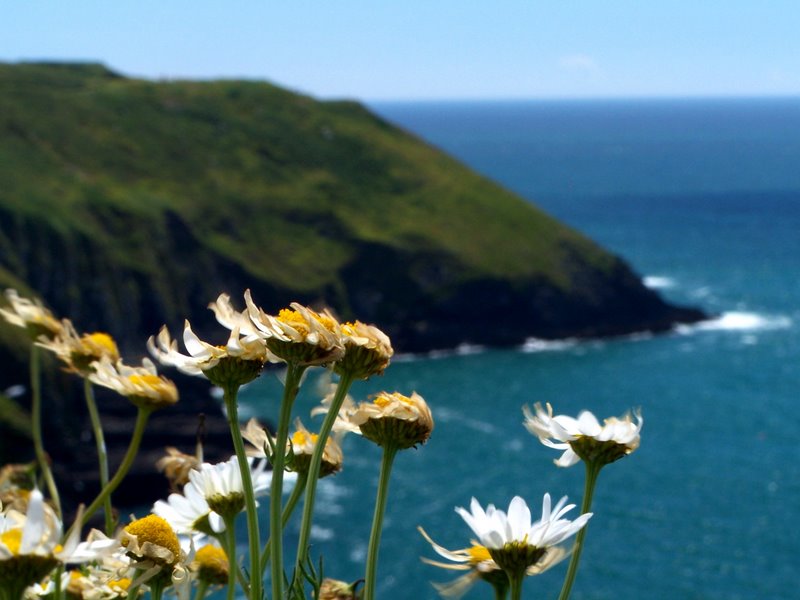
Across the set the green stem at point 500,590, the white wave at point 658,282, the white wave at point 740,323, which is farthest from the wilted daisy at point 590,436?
the white wave at point 658,282

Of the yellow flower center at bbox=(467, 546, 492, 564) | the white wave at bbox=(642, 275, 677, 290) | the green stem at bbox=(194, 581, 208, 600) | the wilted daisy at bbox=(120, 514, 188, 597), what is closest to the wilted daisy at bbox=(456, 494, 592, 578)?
the yellow flower center at bbox=(467, 546, 492, 564)

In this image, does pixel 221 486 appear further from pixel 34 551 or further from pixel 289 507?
pixel 34 551

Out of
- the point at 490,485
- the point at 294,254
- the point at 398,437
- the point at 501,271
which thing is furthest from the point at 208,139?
the point at 398,437

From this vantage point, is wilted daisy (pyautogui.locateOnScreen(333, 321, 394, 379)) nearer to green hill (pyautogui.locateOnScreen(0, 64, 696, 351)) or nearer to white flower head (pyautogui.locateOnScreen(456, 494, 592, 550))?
white flower head (pyautogui.locateOnScreen(456, 494, 592, 550))

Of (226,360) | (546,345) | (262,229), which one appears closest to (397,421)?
(226,360)

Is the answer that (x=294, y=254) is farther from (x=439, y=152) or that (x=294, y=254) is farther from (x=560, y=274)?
(x=439, y=152)
